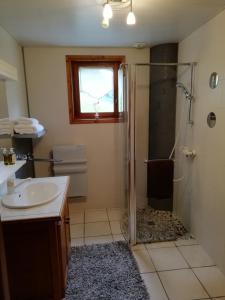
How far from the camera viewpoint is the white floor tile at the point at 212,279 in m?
1.74

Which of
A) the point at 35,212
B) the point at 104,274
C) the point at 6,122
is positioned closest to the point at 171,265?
the point at 104,274

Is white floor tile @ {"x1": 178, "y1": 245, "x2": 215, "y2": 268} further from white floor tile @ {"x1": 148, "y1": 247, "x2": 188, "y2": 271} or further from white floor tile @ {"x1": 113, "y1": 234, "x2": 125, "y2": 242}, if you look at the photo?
white floor tile @ {"x1": 113, "y1": 234, "x2": 125, "y2": 242}

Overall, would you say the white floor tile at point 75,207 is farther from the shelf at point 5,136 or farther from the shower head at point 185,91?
the shower head at point 185,91

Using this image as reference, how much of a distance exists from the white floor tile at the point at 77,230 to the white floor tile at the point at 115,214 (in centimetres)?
41

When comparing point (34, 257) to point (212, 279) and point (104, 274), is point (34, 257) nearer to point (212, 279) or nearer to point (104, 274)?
point (104, 274)

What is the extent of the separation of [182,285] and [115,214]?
4.41ft

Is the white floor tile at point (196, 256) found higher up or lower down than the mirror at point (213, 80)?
lower down

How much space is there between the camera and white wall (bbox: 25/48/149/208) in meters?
2.69

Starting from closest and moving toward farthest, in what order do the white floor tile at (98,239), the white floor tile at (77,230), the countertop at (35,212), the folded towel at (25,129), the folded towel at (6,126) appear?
the countertop at (35,212) < the folded towel at (6,126) < the folded towel at (25,129) < the white floor tile at (98,239) < the white floor tile at (77,230)

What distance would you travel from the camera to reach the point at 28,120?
7.12 ft

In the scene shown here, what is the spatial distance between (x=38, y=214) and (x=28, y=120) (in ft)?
3.60

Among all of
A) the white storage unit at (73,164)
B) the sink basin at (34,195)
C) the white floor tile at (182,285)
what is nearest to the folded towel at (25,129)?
the sink basin at (34,195)

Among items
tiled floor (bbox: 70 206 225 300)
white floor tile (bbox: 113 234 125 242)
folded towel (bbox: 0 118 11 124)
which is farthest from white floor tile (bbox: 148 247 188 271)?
folded towel (bbox: 0 118 11 124)

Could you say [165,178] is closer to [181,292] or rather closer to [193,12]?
[181,292]
